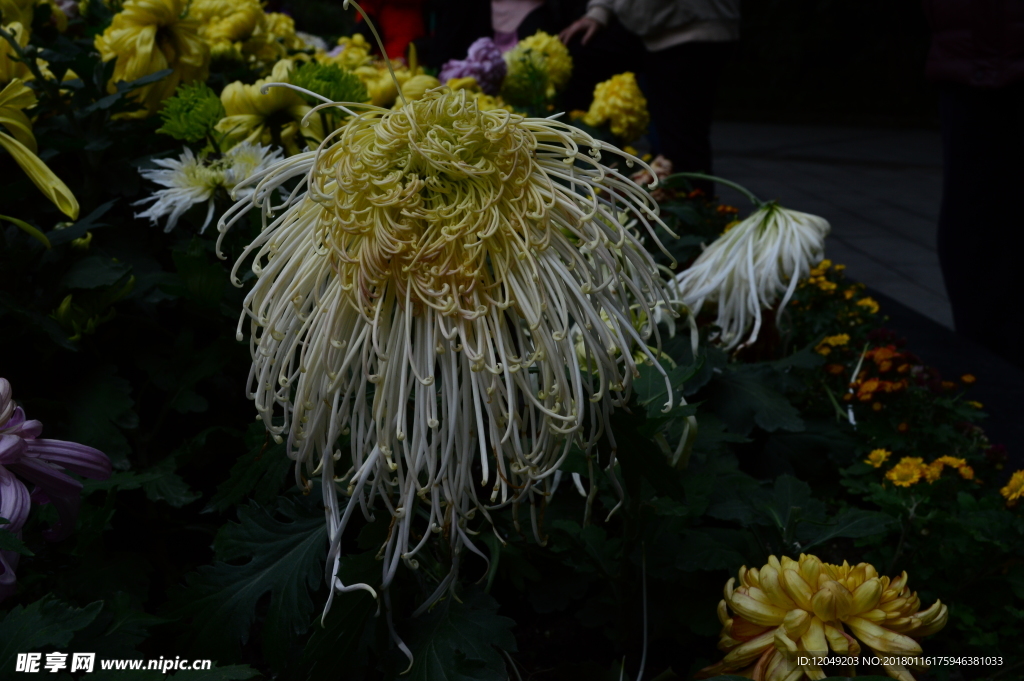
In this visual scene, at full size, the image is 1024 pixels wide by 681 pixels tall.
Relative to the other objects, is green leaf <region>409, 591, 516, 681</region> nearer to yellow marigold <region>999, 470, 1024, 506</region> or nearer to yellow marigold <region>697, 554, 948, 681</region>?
yellow marigold <region>697, 554, 948, 681</region>

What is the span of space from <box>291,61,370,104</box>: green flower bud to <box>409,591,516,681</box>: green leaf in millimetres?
925

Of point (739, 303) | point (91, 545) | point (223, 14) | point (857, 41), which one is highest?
point (223, 14)

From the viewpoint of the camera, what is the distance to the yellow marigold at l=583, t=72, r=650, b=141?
10.1 ft

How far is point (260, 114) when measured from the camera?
5.21ft

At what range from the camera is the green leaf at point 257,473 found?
3.25 feet

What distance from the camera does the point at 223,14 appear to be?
2359mm

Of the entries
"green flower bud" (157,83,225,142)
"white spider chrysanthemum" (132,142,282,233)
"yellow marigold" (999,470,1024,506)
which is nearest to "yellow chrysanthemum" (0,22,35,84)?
"green flower bud" (157,83,225,142)

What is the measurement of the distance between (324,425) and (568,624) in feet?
1.99

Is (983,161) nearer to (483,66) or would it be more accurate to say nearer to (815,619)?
(483,66)

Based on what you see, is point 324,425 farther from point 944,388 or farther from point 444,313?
point 944,388

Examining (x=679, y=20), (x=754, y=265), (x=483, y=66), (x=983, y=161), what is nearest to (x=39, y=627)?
(x=754, y=265)

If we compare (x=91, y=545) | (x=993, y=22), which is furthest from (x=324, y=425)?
(x=993, y=22)

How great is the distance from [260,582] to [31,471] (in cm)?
26

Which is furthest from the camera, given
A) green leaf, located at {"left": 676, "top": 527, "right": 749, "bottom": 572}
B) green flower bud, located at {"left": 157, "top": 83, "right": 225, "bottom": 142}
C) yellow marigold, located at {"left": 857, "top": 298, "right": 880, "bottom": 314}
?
yellow marigold, located at {"left": 857, "top": 298, "right": 880, "bottom": 314}
